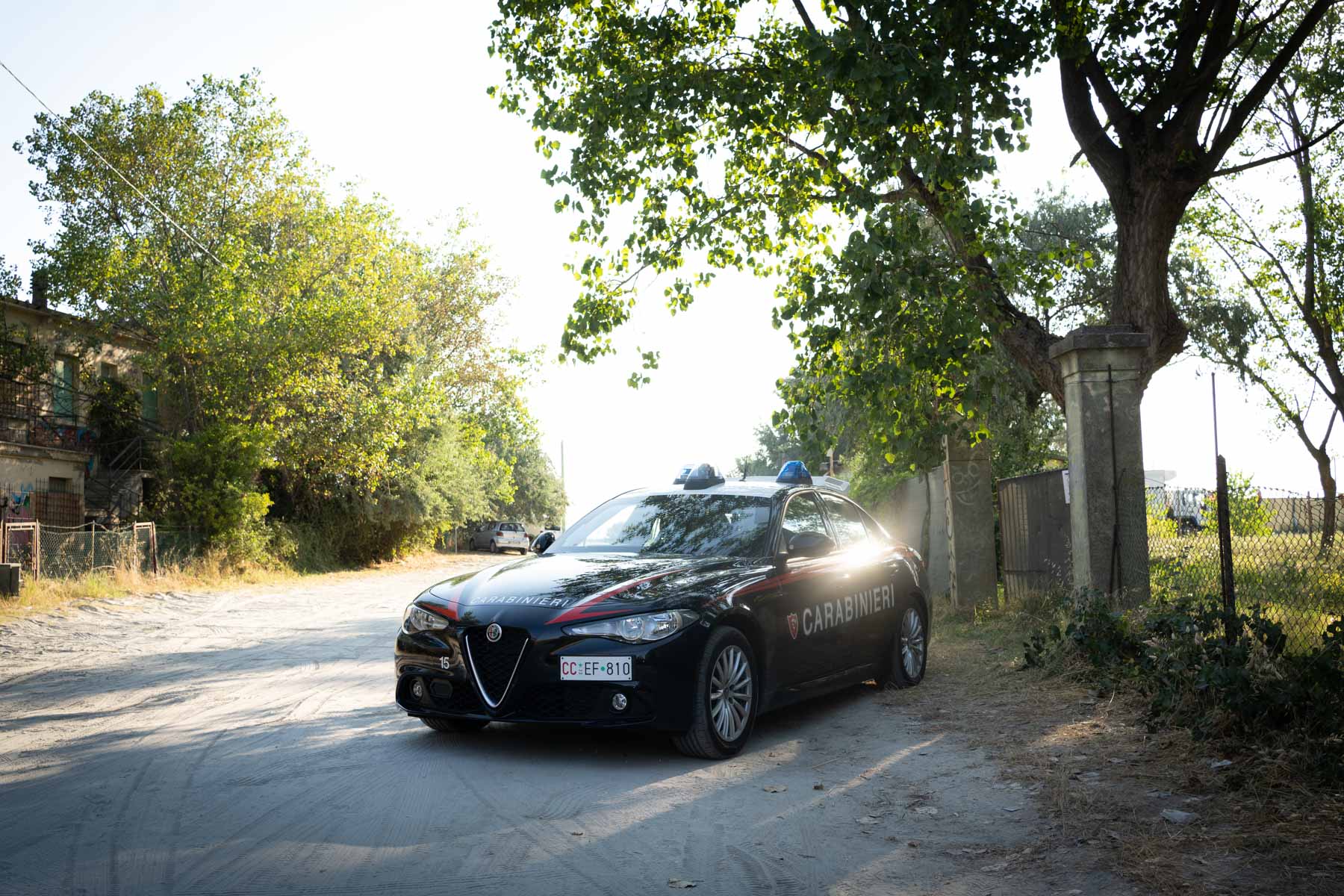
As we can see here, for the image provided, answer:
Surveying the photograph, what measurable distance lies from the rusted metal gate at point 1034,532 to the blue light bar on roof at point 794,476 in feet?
13.2

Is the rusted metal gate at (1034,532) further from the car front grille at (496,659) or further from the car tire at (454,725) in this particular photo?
the car front grille at (496,659)

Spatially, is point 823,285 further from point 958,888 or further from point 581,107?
point 958,888

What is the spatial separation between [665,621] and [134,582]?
1773 centimetres

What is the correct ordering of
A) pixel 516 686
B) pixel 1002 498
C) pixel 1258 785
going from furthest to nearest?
pixel 1002 498 < pixel 516 686 < pixel 1258 785

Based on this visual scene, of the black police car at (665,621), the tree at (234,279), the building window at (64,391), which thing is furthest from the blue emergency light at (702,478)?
the building window at (64,391)

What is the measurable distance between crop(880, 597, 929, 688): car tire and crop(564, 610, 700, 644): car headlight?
3302 millimetres

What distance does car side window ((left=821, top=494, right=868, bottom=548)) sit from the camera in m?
8.65

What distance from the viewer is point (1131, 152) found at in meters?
11.0

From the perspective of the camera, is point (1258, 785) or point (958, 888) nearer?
point (958, 888)

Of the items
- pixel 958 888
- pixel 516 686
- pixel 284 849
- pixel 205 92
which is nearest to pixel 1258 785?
pixel 958 888

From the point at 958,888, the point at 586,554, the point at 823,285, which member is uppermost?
the point at 823,285

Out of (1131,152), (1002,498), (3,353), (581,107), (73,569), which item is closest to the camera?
(1131,152)

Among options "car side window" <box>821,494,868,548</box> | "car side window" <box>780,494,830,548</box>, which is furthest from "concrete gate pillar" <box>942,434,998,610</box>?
"car side window" <box>780,494,830,548</box>

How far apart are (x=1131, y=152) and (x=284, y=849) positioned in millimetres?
9993
